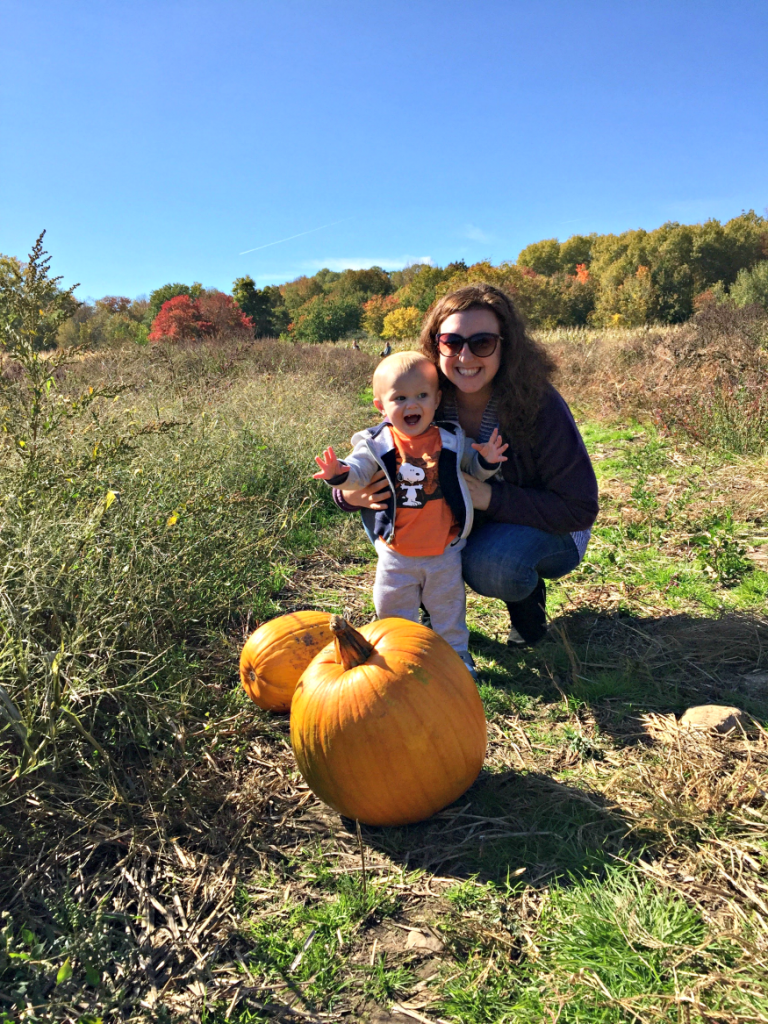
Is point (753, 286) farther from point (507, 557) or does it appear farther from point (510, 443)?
point (507, 557)

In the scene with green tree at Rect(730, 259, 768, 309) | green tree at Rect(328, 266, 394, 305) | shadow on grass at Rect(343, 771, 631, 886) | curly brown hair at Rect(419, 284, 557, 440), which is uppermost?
green tree at Rect(328, 266, 394, 305)

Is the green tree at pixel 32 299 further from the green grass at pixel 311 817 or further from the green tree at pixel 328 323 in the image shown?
the green tree at pixel 328 323

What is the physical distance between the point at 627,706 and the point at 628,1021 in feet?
4.56

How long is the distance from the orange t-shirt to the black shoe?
0.63 metres

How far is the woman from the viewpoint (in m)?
2.99

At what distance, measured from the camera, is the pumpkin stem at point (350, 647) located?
214cm

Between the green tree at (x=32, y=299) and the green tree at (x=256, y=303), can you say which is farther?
the green tree at (x=256, y=303)

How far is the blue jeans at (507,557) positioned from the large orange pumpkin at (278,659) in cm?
77

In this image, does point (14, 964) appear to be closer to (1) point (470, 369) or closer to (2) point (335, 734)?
(2) point (335, 734)

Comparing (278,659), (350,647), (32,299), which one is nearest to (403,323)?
(32,299)

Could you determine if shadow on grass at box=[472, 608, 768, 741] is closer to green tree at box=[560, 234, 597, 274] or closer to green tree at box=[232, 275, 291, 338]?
green tree at box=[232, 275, 291, 338]

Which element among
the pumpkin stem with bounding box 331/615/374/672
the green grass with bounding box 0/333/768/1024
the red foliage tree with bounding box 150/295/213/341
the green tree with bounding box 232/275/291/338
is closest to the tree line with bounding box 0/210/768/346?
the green tree with bounding box 232/275/291/338

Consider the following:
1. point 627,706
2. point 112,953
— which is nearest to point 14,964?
point 112,953

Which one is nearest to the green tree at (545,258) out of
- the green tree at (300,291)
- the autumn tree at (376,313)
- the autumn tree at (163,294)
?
the green tree at (300,291)
